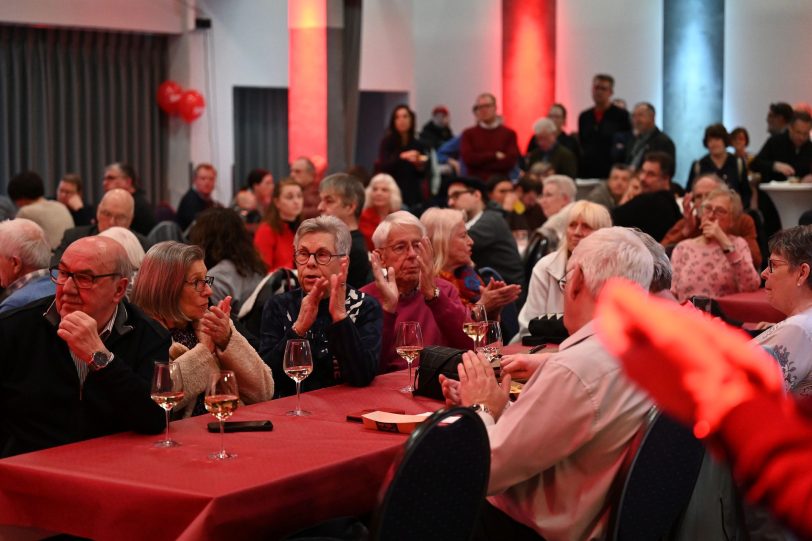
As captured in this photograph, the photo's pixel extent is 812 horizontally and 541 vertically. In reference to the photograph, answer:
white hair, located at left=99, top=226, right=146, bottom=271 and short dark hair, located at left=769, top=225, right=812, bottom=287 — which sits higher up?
short dark hair, located at left=769, top=225, right=812, bottom=287

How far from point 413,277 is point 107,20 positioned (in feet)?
29.8

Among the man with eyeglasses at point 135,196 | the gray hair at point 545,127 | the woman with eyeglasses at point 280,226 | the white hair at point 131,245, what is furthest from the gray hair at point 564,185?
the white hair at point 131,245

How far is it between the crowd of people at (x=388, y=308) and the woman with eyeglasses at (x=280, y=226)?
0.04 ft

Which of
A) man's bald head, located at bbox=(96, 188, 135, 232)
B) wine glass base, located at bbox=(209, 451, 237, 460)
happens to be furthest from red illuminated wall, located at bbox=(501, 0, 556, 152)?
wine glass base, located at bbox=(209, 451, 237, 460)

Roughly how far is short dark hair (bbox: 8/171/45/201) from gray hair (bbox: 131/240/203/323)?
17.8 ft

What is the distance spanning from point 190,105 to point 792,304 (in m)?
10.3

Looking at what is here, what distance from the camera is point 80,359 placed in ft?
10.6

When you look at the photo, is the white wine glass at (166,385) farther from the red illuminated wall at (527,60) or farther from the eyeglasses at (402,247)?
the red illuminated wall at (527,60)

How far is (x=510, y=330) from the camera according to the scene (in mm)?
5555

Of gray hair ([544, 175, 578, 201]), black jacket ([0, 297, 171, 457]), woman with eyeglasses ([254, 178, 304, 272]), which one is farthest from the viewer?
gray hair ([544, 175, 578, 201])

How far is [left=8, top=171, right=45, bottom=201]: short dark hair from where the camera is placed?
888 centimetres

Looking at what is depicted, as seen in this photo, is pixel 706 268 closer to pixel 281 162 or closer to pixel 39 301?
pixel 39 301

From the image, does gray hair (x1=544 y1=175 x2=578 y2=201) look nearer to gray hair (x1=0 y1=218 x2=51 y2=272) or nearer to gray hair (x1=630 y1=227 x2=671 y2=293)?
gray hair (x1=0 y1=218 x2=51 y2=272)

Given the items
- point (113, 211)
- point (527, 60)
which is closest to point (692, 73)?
point (527, 60)
